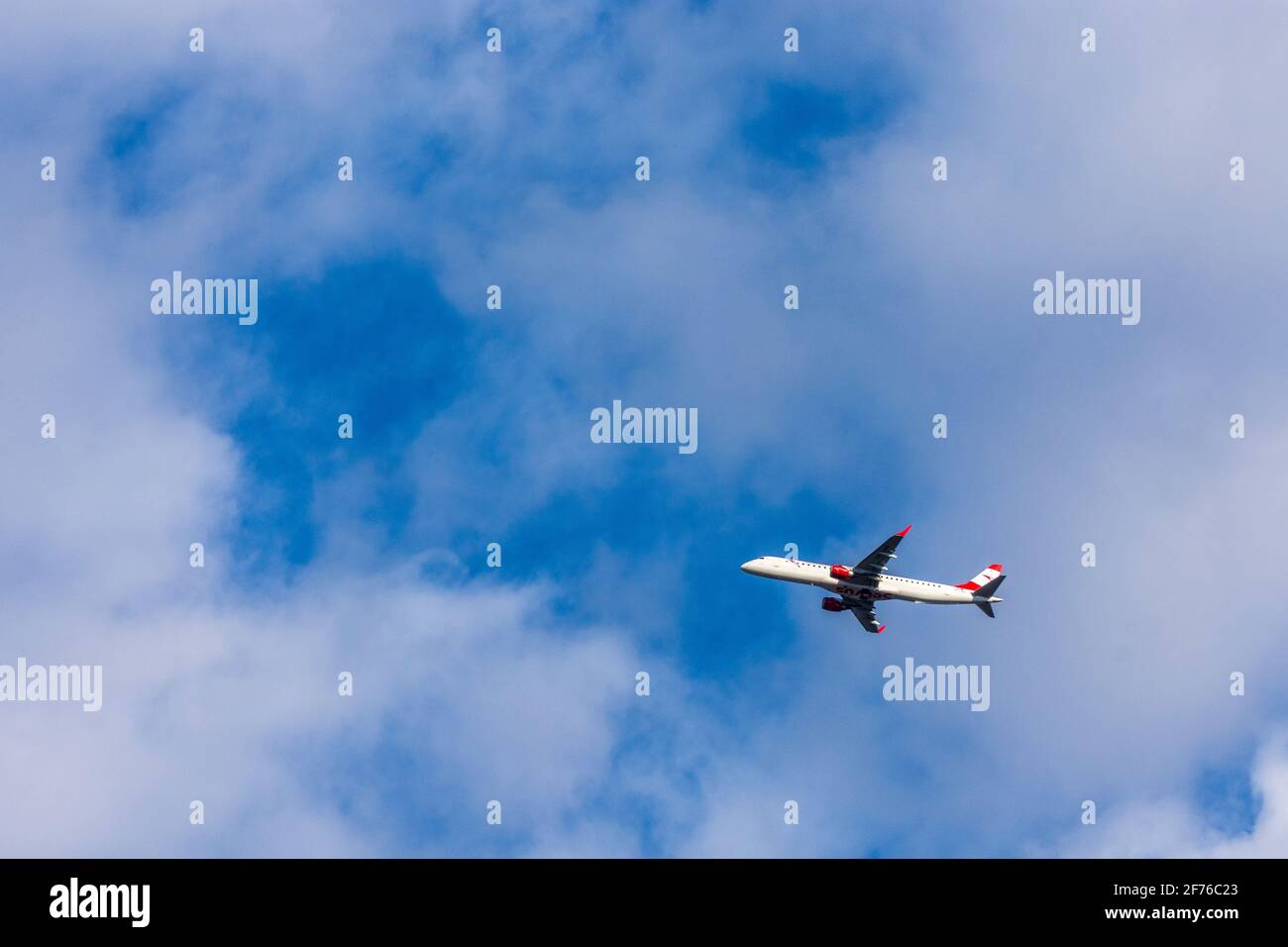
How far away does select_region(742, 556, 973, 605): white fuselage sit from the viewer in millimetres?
195750

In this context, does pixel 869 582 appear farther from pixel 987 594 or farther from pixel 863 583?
pixel 987 594

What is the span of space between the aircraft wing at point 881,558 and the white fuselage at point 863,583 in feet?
5.34

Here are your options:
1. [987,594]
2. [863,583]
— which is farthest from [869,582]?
[987,594]

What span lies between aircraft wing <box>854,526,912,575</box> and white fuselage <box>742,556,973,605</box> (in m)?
1.63

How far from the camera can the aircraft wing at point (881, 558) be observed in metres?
190

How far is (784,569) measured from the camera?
196 metres

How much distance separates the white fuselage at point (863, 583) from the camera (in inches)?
7707

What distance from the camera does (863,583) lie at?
643ft

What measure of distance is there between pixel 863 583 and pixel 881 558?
17.3 feet

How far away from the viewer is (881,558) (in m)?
192
